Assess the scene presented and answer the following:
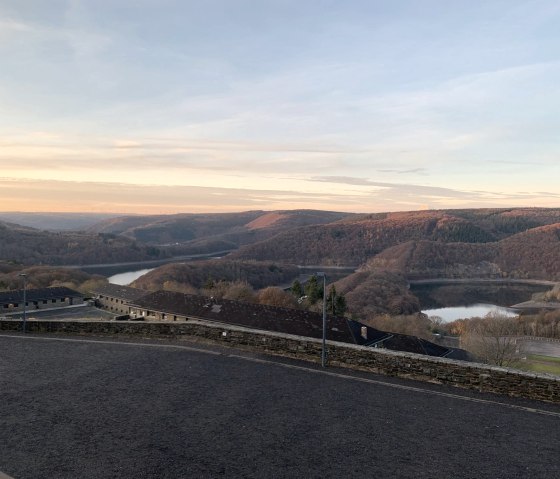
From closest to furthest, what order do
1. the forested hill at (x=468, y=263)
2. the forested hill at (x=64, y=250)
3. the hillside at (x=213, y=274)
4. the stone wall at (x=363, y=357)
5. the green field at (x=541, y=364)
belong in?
the stone wall at (x=363, y=357), the green field at (x=541, y=364), the hillside at (x=213, y=274), the forested hill at (x=64, y=250), the forested hill at (x=468, y=263)

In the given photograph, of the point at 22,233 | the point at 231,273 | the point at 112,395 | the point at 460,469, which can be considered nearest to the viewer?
the point at 460,469

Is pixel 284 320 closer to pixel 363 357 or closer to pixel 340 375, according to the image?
pixel 363 357

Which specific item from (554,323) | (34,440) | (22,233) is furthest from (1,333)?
(22,233)

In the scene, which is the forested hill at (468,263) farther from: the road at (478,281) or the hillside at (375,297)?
the hillside at (375,297)

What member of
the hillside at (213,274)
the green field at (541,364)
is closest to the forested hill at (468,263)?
the hillside at (213,274)

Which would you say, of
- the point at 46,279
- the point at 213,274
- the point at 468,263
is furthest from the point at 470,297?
the point at 46,279

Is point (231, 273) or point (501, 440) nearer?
Result: point (501, 440)

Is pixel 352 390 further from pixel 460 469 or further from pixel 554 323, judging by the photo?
pixel 554 323
